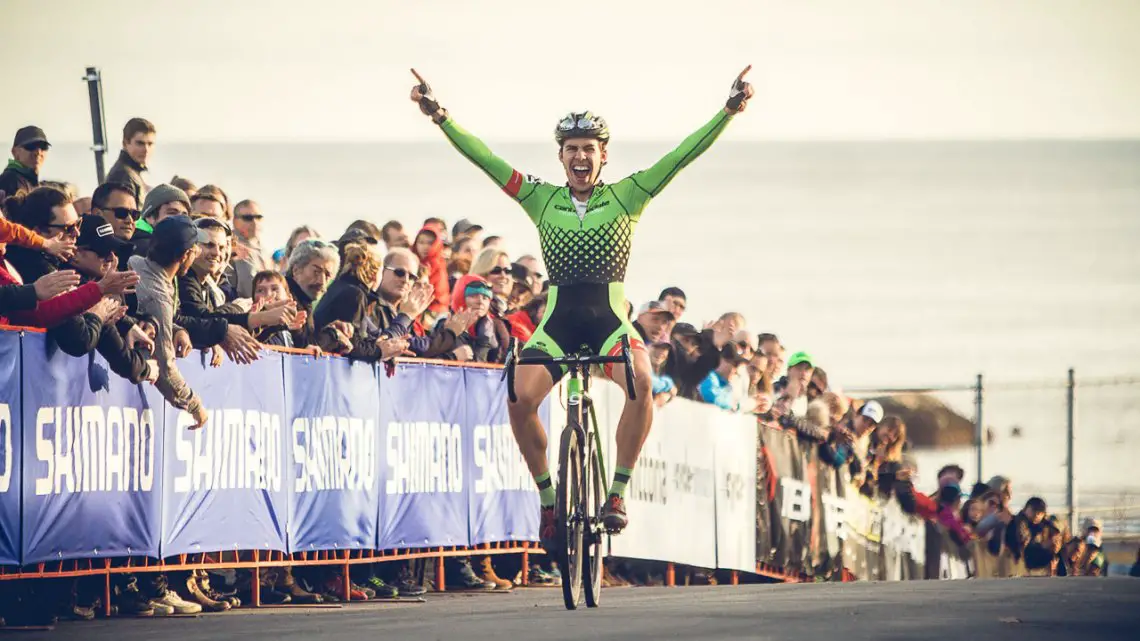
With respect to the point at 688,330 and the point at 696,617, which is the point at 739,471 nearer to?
the point at 688,330

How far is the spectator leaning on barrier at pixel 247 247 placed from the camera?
46.7 ft

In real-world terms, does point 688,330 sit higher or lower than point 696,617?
higher

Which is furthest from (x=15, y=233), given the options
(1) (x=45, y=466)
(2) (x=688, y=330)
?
(2) (x=688, y=330)

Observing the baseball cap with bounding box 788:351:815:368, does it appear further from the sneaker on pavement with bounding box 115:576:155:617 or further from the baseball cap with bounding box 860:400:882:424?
the sneaker on pavement with bounding box 115:576:155:617

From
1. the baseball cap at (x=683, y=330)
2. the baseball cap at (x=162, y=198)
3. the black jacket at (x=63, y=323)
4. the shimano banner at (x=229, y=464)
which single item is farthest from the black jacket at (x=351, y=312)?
the baseball cap at (x=683, y=330)

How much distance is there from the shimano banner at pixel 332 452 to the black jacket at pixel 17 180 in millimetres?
2062

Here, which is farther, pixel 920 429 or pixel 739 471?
pixel 920 429

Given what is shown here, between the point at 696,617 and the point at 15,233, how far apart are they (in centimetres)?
425

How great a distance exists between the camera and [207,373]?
12.3 meters

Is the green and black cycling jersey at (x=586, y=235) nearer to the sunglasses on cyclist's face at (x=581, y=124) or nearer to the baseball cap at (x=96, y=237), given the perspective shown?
the sunglasses on cyclist's face at (x=581, y=124)

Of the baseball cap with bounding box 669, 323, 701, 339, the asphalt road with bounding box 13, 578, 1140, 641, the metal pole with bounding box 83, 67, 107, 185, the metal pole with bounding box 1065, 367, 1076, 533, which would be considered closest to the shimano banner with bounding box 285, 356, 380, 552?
→ the asphalt road with bounding box 13, 578, 1140, 641

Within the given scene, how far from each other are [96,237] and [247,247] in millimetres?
3543

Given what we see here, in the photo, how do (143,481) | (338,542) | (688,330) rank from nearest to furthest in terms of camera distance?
(143,481), (338,542), (688,330)

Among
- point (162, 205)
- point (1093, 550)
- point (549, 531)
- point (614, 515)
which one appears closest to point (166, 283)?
point (162, 205)
